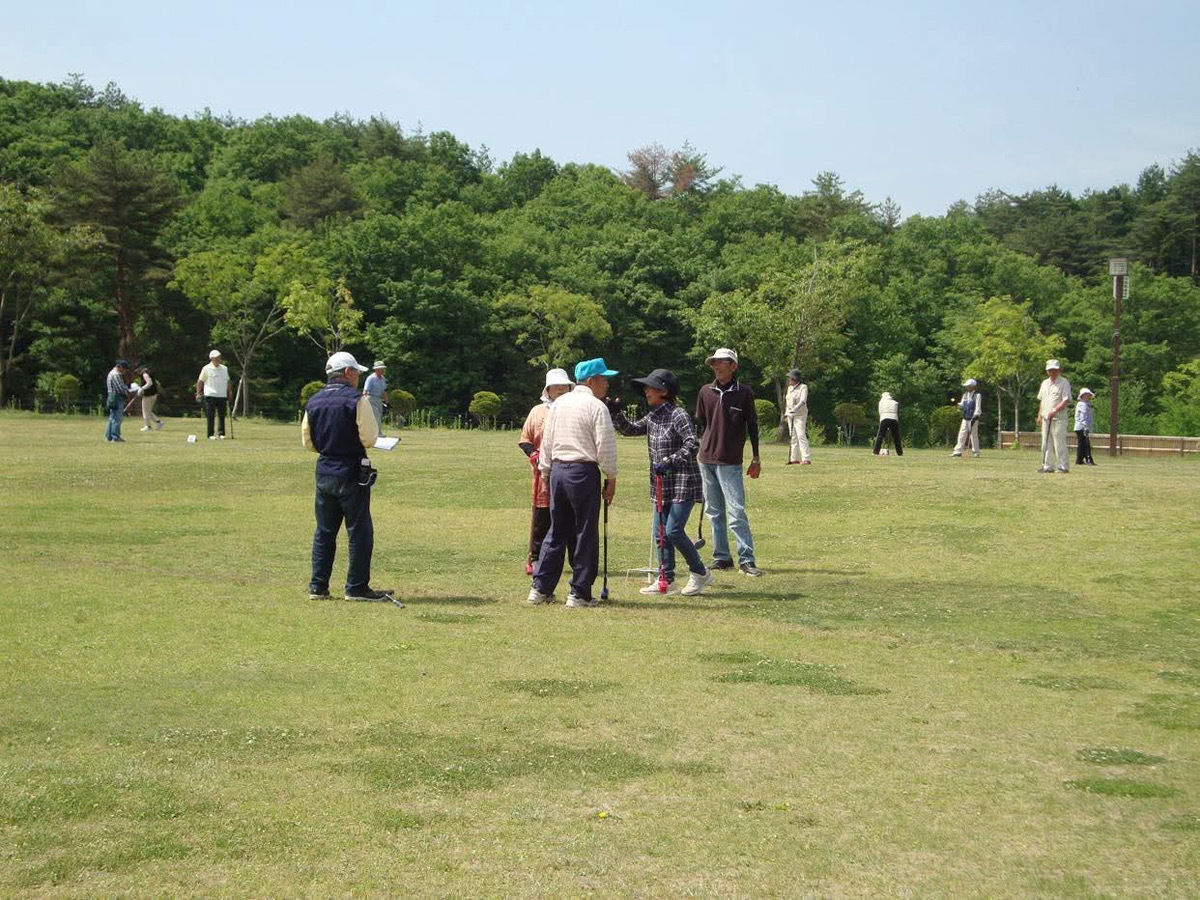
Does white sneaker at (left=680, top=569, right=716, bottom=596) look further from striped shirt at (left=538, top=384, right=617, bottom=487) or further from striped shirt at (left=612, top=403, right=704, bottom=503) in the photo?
striped shirt at (left=538, top=384, right=617, bottom=487)

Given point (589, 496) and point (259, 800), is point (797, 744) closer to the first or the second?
point (259, 800)

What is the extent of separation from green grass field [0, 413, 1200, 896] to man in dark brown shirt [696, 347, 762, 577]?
1.85 ft

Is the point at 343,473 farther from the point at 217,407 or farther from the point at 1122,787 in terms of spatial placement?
the point at 217,407

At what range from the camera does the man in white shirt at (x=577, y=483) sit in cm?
1087

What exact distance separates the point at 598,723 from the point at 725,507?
6473mm

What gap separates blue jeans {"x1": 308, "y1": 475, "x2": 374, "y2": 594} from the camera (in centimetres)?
1066

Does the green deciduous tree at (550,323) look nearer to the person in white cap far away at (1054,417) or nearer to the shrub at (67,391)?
the shrub at (67,391)

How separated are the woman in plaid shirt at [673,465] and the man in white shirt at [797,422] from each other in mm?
13286

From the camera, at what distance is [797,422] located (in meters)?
25.4

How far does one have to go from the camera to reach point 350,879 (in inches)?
178

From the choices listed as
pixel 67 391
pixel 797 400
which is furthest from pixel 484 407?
pixel 797 400

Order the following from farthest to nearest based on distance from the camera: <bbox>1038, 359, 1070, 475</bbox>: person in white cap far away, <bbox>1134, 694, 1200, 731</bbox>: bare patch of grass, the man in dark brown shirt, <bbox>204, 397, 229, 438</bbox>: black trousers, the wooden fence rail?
the wooden fence rail → <bbox>204, 397, 229, 438</bbox>: black trousers → <bbox>1038, 359, 1070, 475</bbox>: person in white cap far away → the man in dark brown shirt → <bbox>1134, 694, 1200, 731</bbox>: bare patch of grass

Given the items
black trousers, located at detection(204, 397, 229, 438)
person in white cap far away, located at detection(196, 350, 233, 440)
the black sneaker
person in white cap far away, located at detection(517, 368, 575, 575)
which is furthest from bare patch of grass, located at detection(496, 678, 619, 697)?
black trousers, located at detection(204, 397, 229, 438)

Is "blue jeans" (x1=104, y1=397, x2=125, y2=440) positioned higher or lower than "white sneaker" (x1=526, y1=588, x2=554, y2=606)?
higher
